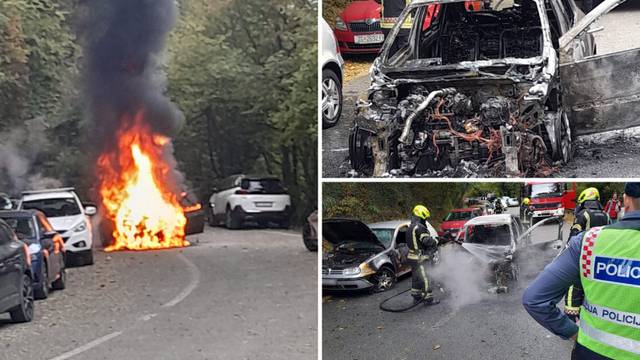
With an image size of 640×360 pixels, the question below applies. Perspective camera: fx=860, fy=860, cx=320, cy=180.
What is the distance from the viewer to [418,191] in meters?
4.63

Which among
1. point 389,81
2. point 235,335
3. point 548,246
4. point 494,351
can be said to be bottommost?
point 235,335

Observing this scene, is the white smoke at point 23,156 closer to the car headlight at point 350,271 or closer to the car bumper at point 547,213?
the car headlight at point 350,271

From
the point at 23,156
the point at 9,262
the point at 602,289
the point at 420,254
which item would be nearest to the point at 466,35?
the point at 420,254

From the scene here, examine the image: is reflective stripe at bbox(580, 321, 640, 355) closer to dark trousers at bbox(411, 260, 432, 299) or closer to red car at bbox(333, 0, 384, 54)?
dark trousers at bbox(411, 260, 432, 299)

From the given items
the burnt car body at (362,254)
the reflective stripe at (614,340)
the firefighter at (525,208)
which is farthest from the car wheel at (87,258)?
the reflective stripe at (614,340)

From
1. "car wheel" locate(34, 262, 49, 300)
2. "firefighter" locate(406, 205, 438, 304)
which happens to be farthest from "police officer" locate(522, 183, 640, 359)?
"car wheel" locate(34, 262, 49, 300)

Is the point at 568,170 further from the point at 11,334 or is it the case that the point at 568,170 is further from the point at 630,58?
the point at 11,334

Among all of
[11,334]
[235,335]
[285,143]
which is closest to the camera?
[11,334]

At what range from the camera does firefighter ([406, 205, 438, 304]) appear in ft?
16.0

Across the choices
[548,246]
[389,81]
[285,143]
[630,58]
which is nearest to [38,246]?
[285,143]

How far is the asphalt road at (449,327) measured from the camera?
15.1ft

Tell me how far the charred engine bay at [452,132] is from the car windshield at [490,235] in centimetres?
40

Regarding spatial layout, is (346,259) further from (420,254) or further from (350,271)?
(420,254)

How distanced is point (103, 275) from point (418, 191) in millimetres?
4518
